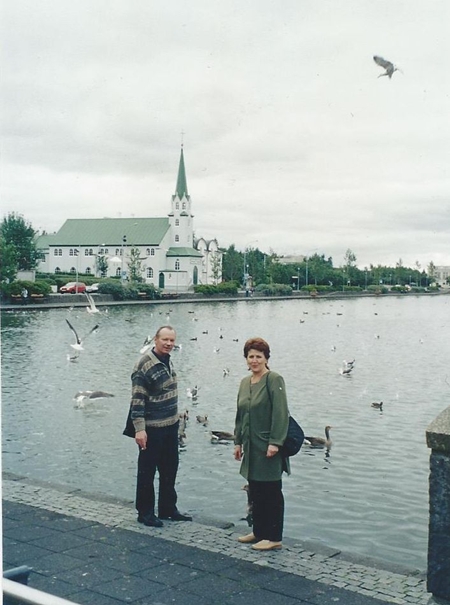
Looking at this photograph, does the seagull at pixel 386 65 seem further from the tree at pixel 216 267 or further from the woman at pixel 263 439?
the tree at pixel 216 267

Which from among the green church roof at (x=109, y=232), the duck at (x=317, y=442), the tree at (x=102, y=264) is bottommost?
the duck at (x=317, y=442)

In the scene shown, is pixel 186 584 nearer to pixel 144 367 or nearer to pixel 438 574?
pixel 438 574

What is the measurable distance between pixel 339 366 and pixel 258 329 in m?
16.7

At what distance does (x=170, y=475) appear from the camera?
6.42 meters

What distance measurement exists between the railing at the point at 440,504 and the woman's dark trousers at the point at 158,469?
104 inches

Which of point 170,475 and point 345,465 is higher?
point 170,475

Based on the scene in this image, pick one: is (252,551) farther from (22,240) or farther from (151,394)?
(22,240)

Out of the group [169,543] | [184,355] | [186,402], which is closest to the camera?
[169,543]

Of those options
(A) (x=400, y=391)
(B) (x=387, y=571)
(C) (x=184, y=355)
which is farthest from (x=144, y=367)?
(C) (x=184, y=355)

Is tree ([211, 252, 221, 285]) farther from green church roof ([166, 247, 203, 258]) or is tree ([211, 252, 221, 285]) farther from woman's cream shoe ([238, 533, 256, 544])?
woman's cream shoe ([238, 533, 256, 544])

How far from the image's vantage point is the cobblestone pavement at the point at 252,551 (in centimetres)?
480

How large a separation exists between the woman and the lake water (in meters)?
2.30

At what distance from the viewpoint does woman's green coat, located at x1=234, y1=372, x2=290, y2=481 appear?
18.0 ft

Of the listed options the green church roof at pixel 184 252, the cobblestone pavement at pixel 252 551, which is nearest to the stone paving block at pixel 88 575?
the cobblestone pavement at pixel 252 551
